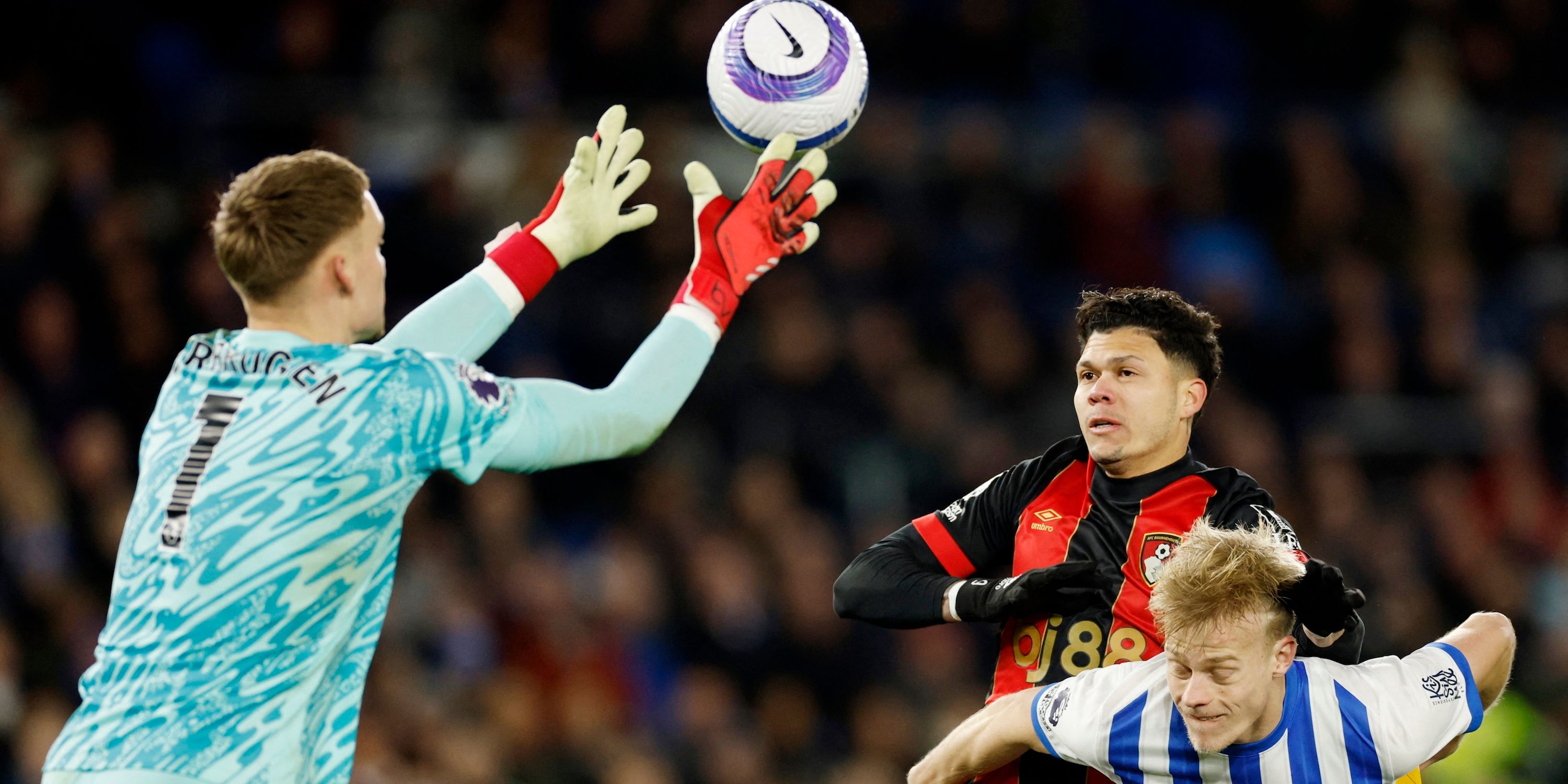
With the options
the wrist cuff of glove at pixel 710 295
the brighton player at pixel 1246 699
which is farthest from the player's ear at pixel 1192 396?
the wrist cuff of glove at pixel 710 295

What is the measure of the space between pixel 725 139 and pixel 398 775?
459 centimetres

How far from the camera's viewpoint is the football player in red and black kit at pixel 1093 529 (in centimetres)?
429

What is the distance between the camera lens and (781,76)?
4.36 meters

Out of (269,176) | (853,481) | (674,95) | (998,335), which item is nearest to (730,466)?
(853,481)

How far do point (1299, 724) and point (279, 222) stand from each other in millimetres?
2626

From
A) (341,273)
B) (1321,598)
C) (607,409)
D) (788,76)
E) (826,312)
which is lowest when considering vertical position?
(1321,598)

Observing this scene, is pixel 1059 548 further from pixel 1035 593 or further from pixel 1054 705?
pixel 1054 705

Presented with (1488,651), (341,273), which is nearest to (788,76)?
(341,273)

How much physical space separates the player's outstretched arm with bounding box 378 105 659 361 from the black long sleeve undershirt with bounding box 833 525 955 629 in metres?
1.23

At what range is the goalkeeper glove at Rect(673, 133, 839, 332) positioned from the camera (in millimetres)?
3711

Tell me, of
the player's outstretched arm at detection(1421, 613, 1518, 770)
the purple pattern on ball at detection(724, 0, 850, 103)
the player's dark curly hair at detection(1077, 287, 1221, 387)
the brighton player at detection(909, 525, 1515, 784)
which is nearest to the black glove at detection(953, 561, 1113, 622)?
the brighton player at detection(909, 525, 1515, 784)

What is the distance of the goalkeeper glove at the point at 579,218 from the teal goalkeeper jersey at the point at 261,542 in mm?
638

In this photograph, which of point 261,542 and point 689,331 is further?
point 689,331

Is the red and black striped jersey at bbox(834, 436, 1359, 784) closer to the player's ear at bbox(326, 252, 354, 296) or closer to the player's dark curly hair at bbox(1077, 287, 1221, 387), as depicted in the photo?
the player's dark curly hair at bbox(1077, 287, 1221, 387)
